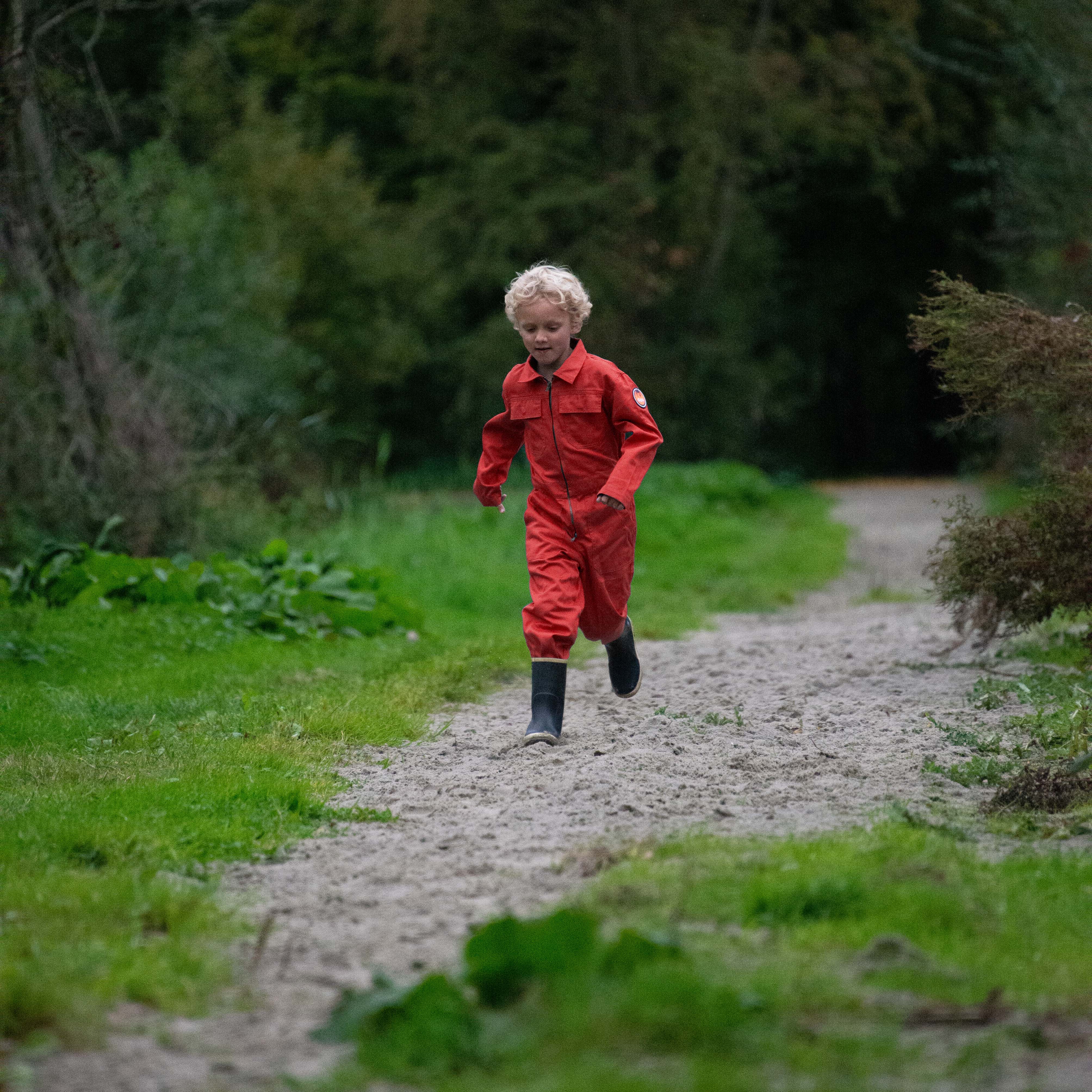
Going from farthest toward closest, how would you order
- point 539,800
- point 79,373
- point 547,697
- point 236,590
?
point 79,373 < point 236,590 < point 547,697 < point 539,800

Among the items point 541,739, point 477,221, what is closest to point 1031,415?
point 541,739

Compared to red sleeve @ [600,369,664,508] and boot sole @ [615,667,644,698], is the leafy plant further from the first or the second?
red sleeve @ [600,369,664,508]

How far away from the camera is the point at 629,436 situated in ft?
20.3

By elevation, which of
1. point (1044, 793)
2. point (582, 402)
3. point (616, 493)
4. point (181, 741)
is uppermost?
point (582, 402)

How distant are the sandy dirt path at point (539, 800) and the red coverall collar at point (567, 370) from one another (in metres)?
1.53

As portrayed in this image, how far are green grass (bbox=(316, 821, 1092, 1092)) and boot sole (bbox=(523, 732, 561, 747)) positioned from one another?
2.03m

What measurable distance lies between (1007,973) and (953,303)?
13.7ft

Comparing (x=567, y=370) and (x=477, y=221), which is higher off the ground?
(x=477, y=221)

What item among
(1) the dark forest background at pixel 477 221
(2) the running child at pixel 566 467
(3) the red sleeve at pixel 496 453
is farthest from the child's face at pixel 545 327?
(1) the dark forest background at pixel 477 221

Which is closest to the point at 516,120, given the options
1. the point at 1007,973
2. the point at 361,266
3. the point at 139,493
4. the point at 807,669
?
the point at 361,266

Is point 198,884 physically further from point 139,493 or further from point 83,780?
point 139,493

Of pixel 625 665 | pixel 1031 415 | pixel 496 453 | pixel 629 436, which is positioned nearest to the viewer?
pixel 629 436

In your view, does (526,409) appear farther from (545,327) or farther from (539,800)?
(539,800)

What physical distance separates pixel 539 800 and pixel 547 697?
3.51ft
